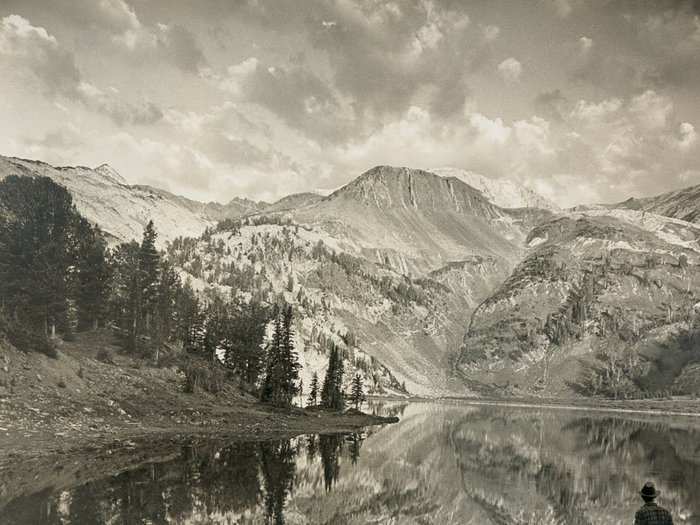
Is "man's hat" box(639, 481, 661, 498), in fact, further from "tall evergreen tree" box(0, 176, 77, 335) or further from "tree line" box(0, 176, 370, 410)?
"tall evergreen tree" box(0, 176, 77, 335)

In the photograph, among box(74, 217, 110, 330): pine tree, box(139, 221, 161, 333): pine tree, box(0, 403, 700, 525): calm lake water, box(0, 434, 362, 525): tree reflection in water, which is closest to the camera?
box(0, 434, 362, 525): tree reflection in water

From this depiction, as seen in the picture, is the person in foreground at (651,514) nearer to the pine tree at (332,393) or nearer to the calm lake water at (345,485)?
the calm lake water at (345,485)

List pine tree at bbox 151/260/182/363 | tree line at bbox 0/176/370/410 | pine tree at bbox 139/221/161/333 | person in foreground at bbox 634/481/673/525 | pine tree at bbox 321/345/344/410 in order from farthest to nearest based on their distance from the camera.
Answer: pine tree at bbox 321/345/344/410 → pine tree at bbox 139/221/161/333 → pine tree at bbox 151/260/182/363 → tree line at bbox 0/176/370/410 → person in foreground at bbox 634/481/673/525

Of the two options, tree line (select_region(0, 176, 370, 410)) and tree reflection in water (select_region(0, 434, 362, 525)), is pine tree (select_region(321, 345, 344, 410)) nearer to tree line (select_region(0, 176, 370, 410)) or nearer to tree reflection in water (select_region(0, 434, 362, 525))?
tree line (select_region(0, 176, 370, 410))

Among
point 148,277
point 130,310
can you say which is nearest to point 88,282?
point 130,310

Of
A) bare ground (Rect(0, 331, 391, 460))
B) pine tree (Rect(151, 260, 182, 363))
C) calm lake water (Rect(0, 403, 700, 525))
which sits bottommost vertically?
calm lake water (Rect(0, 403, 700, 525))

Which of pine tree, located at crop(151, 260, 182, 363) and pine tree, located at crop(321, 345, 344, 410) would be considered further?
pine tree, located at crop(321, 345, 344, 410)

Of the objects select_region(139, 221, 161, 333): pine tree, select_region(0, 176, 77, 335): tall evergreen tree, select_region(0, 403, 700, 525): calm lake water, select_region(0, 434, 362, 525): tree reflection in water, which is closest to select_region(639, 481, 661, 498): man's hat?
select_region(0, 434, 362, 525): tree reflection in water

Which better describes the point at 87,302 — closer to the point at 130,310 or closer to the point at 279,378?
the point at 130,310

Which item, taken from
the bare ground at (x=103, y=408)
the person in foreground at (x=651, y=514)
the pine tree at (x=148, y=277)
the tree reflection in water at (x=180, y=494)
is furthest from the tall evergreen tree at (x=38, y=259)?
Answer: the person in foreground at (x=651, y=514)

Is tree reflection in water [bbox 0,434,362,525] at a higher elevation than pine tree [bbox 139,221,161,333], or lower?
lower
